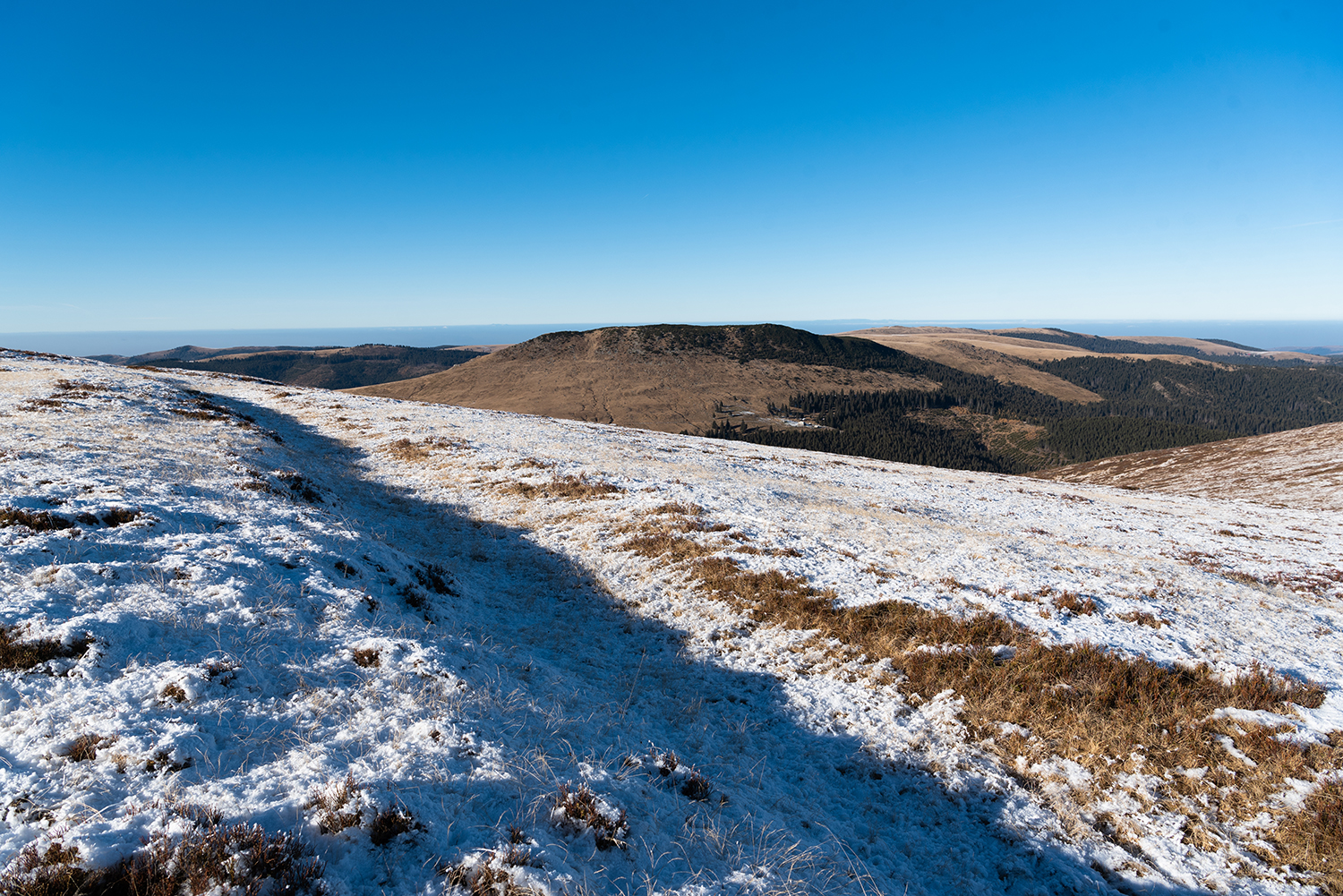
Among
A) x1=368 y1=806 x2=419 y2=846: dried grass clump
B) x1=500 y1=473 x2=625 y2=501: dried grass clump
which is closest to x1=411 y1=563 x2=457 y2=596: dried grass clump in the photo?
x1=368 y1=806 x2=419 y2=846: dried grass clump

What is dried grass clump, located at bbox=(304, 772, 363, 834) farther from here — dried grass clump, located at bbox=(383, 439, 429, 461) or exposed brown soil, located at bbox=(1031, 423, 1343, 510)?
exposed brown soil, located at bbox=(1031, 423, 1343, 510)

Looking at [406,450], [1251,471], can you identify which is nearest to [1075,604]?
[406,450]

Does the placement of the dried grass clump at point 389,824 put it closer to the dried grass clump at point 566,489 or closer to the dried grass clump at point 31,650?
the dried grass clump at point 31,650

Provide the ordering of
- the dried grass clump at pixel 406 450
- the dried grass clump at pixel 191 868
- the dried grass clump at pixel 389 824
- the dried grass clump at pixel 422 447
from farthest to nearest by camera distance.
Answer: the dried grass clump at pixel 422 447, the dried grass clump at pixel 406 450, the dried grass clump at pixel 389 824, the dried grass clump at pixel 191 868

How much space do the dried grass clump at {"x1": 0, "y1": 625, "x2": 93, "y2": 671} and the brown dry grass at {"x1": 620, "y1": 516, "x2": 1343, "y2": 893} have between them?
13156 mm

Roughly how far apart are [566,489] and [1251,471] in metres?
85.7

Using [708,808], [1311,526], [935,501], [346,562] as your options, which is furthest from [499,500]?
[1311,526]

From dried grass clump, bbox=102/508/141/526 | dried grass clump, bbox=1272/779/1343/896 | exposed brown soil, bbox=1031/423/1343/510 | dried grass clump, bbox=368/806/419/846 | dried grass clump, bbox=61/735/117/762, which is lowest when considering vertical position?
exposed brown soil, bbox=1031/423/1343/510

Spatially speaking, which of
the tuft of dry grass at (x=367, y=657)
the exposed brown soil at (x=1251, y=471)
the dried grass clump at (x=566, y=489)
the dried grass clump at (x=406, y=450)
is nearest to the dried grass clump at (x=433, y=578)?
the tuft of dry grass at (x=367, y=657)

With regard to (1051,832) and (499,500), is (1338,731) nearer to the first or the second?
(1051,832)

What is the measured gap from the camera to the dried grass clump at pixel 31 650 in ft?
24.7

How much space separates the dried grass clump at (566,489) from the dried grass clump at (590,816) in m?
A: 18.6

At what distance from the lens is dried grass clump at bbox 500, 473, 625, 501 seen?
2542cm

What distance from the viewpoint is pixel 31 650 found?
7.79 metres
